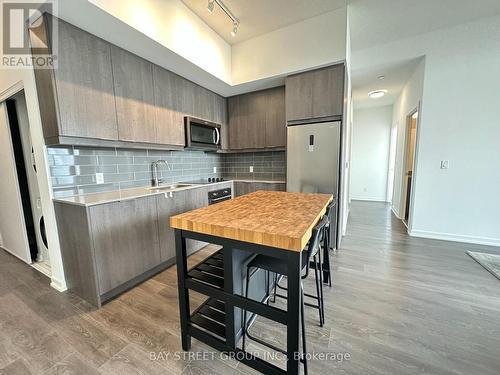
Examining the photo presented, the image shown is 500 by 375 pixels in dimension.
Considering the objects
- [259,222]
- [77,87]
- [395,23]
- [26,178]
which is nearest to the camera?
[259,222]

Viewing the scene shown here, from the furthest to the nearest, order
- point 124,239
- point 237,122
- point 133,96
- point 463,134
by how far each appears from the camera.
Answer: point 237,122 < point 463,134 < point 133,96 < point 124,239

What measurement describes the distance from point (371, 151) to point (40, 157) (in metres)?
7.21

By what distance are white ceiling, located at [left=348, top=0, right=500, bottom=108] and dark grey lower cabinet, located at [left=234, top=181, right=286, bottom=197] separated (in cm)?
241

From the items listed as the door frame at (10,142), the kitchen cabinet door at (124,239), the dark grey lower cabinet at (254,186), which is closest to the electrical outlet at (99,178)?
the kitchen cabinet door at (124,239)

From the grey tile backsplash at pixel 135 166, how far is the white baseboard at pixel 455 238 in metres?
2.45

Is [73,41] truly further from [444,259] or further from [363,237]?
[444,259]

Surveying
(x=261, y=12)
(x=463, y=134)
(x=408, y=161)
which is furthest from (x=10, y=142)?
(x=408, y=161)

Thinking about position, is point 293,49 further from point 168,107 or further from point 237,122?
point 168,107

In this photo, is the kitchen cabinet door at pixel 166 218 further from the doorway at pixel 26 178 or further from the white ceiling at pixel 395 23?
the white ceiling at pixel 395 23

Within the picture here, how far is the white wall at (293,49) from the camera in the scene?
245cm

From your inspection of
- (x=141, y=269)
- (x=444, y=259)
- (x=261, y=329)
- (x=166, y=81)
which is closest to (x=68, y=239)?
(x=141, y=269)

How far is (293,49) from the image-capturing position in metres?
2.71

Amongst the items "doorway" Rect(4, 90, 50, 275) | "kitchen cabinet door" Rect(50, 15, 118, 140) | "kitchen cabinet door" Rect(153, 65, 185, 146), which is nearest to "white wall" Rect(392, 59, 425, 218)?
"kitchen cabinet door" Rect(153, 65, 185, 146)

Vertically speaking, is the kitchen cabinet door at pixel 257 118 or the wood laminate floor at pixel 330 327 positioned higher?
the kitchen cabinet door at pixel 257 118
